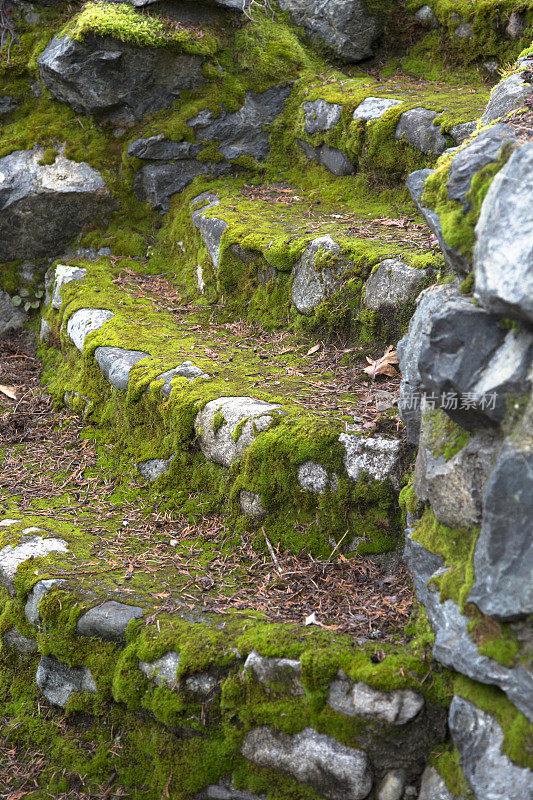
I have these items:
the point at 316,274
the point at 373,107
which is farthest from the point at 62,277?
the point at 373,107

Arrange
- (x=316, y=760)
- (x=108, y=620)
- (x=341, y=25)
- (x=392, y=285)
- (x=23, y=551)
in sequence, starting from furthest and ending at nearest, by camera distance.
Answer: (x=341, y=25) → (x=392, y=285) → (x=23, y=551) → (x=108, y=620) → (x=316, y=760)

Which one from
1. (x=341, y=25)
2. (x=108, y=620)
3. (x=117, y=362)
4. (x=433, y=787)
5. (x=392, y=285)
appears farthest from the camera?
(x=341, y=25)

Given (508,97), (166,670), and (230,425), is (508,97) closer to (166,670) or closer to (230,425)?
(230,425)

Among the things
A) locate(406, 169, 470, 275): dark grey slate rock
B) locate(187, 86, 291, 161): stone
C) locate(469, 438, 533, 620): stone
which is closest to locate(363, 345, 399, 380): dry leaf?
locate(406, 169, 470, 275): dark grey slate rock

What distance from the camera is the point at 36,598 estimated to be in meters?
4.34

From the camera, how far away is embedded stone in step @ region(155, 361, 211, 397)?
5.63 m

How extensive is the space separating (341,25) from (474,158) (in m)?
7.02

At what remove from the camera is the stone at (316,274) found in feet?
19.2

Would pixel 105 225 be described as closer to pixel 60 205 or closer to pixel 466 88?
pixel 60 205

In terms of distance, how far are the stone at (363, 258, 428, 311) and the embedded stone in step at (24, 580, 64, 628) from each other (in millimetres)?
3486

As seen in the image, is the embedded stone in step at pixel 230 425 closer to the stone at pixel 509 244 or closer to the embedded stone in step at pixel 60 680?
the embedded stone in step at pixel 60 680

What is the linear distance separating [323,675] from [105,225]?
742 cm

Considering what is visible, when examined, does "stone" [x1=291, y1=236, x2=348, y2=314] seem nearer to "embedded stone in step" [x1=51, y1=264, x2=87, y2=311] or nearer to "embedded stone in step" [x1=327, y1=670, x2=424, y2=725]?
"embedded stone in step" [x1=51, y1=264, x2=87, y2=311]

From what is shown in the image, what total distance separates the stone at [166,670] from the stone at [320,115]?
6646 millimetres
